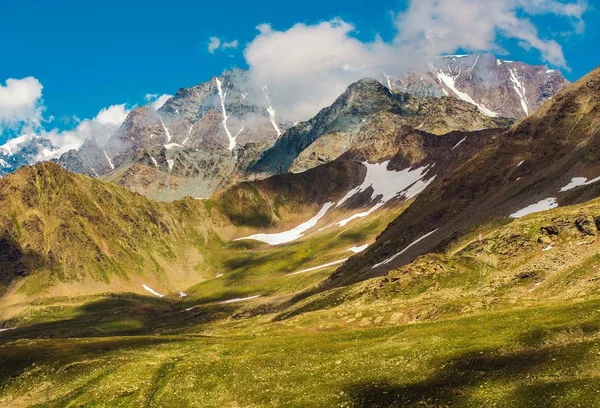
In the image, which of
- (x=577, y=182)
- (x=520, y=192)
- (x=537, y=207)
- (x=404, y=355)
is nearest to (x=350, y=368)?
(x=404, y=355)

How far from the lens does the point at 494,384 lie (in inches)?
1471

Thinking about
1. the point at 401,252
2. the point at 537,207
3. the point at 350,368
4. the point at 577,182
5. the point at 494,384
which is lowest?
the point at 494,384

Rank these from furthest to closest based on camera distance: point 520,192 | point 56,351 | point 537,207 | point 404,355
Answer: point 520,192 → point 537,207 → point 56,351 → point 404,355

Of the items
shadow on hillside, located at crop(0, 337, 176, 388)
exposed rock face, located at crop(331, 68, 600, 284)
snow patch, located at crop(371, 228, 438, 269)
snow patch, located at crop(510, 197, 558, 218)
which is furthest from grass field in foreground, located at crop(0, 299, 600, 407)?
snow patch, located at crop(371, 228, 438, 269)

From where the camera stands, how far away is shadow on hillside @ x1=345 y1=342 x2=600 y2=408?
33.1 metres

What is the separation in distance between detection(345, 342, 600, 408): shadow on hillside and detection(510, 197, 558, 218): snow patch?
99973 millimetres

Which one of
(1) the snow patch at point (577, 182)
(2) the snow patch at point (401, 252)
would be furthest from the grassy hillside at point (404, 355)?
(2) the snow patch at point (401, 252)

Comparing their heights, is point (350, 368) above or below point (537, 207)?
below

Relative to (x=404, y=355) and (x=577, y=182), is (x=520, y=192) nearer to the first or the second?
(x=577, y=182)

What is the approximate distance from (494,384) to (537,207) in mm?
111331

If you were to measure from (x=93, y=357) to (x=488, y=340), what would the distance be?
52.4 meters

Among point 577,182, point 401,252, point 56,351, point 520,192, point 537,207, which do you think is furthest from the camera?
point 401,252

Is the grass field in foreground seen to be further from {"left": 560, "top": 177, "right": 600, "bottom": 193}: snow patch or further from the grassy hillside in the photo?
{"left": 560, "top": 177, "right": 600, "bottom": 193}: snow patch

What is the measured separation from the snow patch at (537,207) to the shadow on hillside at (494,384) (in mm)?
99973
